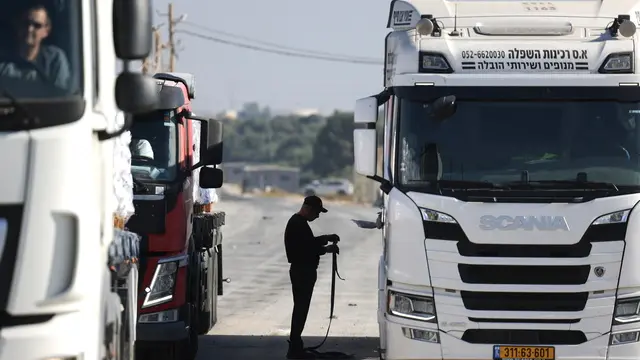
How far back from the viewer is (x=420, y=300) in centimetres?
1004

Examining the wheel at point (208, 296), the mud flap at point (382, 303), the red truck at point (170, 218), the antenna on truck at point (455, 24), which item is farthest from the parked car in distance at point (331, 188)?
the antenna on truck at point (455, 24)

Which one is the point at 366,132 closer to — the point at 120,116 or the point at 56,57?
the point at 120,116

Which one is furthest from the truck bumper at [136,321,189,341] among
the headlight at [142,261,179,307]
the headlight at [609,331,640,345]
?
the headlight at [609,331,640,345]

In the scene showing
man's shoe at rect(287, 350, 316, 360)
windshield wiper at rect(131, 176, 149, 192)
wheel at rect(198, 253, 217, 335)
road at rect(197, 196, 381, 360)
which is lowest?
road at rect(197, 196, 381, 360)

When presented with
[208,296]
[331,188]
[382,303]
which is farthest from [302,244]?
[331,188]

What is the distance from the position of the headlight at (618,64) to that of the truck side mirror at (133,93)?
4797mm

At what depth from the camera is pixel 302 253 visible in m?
13.4

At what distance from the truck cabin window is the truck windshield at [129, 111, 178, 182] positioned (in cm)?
537

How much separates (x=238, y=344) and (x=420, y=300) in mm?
5738

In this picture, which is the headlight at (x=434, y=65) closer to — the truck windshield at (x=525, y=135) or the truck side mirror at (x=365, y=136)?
the truck windshield at (x=525, y=135)

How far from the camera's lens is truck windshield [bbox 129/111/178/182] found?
1228 cm

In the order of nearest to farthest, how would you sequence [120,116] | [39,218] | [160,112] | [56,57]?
[39,218] → [56,57] → [120,116] → [160,112]

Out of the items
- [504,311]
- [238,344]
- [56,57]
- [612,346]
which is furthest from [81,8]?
[238,344]

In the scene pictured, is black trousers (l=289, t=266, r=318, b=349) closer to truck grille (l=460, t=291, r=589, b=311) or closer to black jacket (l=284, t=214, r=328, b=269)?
black jacket (l=284, t=214, r=328, b=269)
